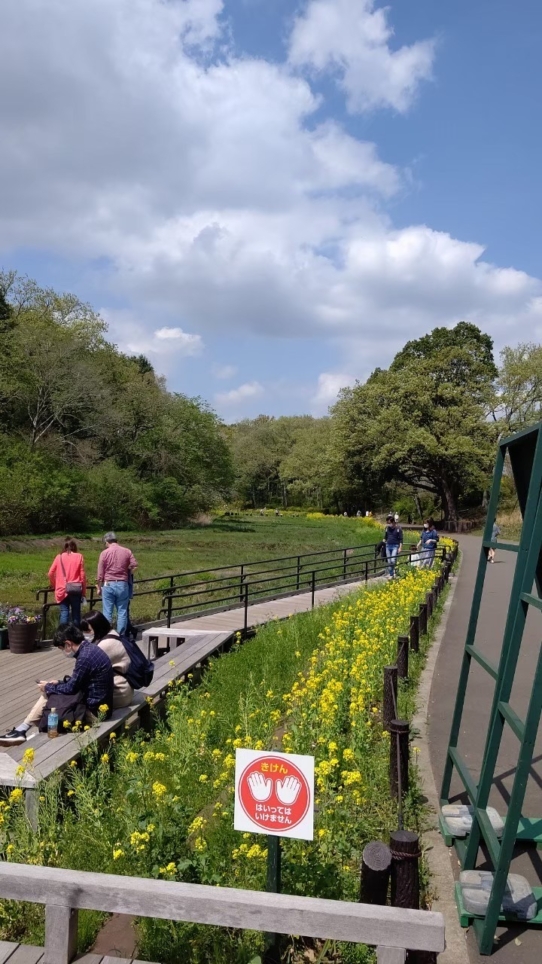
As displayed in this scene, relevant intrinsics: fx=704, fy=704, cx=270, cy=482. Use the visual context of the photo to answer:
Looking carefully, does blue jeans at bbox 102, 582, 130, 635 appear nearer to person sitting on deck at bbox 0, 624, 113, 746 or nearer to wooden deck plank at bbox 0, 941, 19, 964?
Result: person sitting on deck at bbox 0, 624, 113, 746

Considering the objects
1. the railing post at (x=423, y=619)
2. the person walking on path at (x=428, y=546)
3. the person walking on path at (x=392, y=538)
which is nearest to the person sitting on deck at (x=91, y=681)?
the railing post at (x=423, y=619)

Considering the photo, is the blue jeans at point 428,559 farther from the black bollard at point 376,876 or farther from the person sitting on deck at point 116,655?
the black bollard at point 376,876

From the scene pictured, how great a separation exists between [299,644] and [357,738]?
4.03 m

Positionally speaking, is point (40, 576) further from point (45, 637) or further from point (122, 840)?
point (122, 840)

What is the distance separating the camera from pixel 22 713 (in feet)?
23.1

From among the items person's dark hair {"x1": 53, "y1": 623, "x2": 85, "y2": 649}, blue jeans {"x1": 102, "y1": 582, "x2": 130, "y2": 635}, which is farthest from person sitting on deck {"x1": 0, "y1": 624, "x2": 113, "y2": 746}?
blue jeans {"x1": 102, "y1": 582, "x2": 130, "y2": 635}

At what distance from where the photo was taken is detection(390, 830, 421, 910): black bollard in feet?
9.51

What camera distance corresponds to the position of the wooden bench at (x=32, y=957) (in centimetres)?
298

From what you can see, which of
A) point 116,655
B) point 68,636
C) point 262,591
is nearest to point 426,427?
point 262,591

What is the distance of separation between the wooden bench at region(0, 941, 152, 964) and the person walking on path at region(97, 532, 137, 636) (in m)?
6.77

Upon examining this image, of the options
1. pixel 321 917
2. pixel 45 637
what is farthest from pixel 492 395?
pixel 321 917

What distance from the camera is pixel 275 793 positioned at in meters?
2.93

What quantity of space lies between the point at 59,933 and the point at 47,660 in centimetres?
706

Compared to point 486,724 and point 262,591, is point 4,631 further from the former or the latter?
point 486,724
